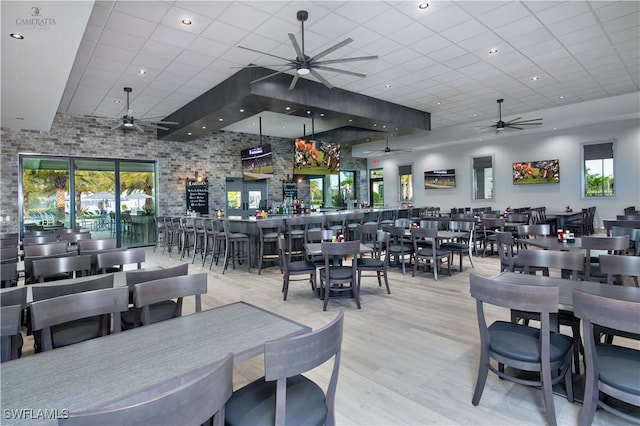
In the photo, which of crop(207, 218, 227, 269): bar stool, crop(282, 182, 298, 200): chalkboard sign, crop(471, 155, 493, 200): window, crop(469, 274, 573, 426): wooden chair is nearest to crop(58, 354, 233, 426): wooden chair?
crop(469, 274, 573, 426): wooden chair

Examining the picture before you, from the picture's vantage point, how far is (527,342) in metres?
2.11

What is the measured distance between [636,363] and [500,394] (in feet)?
2.83

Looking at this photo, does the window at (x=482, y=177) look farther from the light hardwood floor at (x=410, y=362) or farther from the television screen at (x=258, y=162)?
the light hardwood floor at (x=410, y=362)

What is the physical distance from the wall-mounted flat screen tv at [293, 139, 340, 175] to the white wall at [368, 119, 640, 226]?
6532 millimetres

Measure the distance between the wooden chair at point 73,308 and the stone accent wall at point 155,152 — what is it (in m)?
8.63

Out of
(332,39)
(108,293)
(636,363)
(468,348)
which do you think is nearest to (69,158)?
(332,39)

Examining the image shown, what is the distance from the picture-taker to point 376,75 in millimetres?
6965

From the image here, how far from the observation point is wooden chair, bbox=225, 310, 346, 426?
125 centimetres

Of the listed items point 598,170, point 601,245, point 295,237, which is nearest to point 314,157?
point 295,237

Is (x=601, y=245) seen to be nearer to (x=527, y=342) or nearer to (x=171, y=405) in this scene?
(x=527, y=342)

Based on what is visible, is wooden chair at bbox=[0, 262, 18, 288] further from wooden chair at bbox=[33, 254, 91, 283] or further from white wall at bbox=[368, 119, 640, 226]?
white wall at bbox=[368, 119, 640, 226]

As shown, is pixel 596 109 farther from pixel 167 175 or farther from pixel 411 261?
pixel 167 175

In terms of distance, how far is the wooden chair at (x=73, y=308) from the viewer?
174 centimetres

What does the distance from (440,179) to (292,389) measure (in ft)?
46.5
